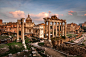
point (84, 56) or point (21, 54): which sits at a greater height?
point (21, 54)

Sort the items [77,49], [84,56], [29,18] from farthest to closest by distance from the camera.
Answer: [29,18] → [77,49] → [84,56]

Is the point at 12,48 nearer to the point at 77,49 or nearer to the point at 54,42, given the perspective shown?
the point at 54,42

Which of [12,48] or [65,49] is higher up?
[12,48]

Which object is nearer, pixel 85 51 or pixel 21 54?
pixel 21 54

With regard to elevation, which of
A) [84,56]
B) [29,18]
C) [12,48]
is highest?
[29,18]

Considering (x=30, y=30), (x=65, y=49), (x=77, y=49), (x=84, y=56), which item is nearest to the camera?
(x=84, y=56)

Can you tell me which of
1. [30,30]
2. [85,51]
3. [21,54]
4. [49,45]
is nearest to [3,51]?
[21,54]

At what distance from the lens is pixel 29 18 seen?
4572cm

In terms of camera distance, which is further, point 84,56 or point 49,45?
point 49,45

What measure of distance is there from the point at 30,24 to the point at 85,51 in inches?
1443

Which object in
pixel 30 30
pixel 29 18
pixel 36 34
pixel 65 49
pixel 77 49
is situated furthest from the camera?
pixel 29 18

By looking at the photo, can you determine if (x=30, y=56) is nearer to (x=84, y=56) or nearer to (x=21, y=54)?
(x=21, y=54)

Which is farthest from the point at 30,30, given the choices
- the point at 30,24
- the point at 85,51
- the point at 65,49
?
the point at 85,51

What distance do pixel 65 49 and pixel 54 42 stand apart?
382 cm
